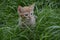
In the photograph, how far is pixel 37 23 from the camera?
4.93 m

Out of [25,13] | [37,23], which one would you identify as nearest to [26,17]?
[25,13]

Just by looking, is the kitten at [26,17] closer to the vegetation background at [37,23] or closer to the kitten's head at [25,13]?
the kitten's head at [25,13]

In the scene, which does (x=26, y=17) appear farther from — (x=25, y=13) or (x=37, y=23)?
(x=37, y=23)

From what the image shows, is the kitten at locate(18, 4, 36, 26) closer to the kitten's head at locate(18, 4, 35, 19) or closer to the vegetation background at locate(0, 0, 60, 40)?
the kitten's head at locate(18, 4, 35, 19)

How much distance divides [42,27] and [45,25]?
3.3 inches

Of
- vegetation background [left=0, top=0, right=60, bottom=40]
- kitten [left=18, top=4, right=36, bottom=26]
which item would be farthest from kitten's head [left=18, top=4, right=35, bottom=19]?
vegetation background [left=0, top=0, right=60, bottom=40]

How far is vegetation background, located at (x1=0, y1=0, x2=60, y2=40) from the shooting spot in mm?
4680

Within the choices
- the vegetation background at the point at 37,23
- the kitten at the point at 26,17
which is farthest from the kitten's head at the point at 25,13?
the vegetation background at the point at 37,23

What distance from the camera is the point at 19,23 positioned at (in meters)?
4.96

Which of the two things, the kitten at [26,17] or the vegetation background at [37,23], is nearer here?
the vegetation background at [37,23]

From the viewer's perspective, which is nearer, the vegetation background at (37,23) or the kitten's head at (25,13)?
the vegetation background at (37,23)

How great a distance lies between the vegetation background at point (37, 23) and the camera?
4.68 metres

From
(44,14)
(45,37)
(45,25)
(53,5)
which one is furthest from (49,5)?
(45,37)

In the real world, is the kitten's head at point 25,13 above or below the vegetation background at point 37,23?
above
